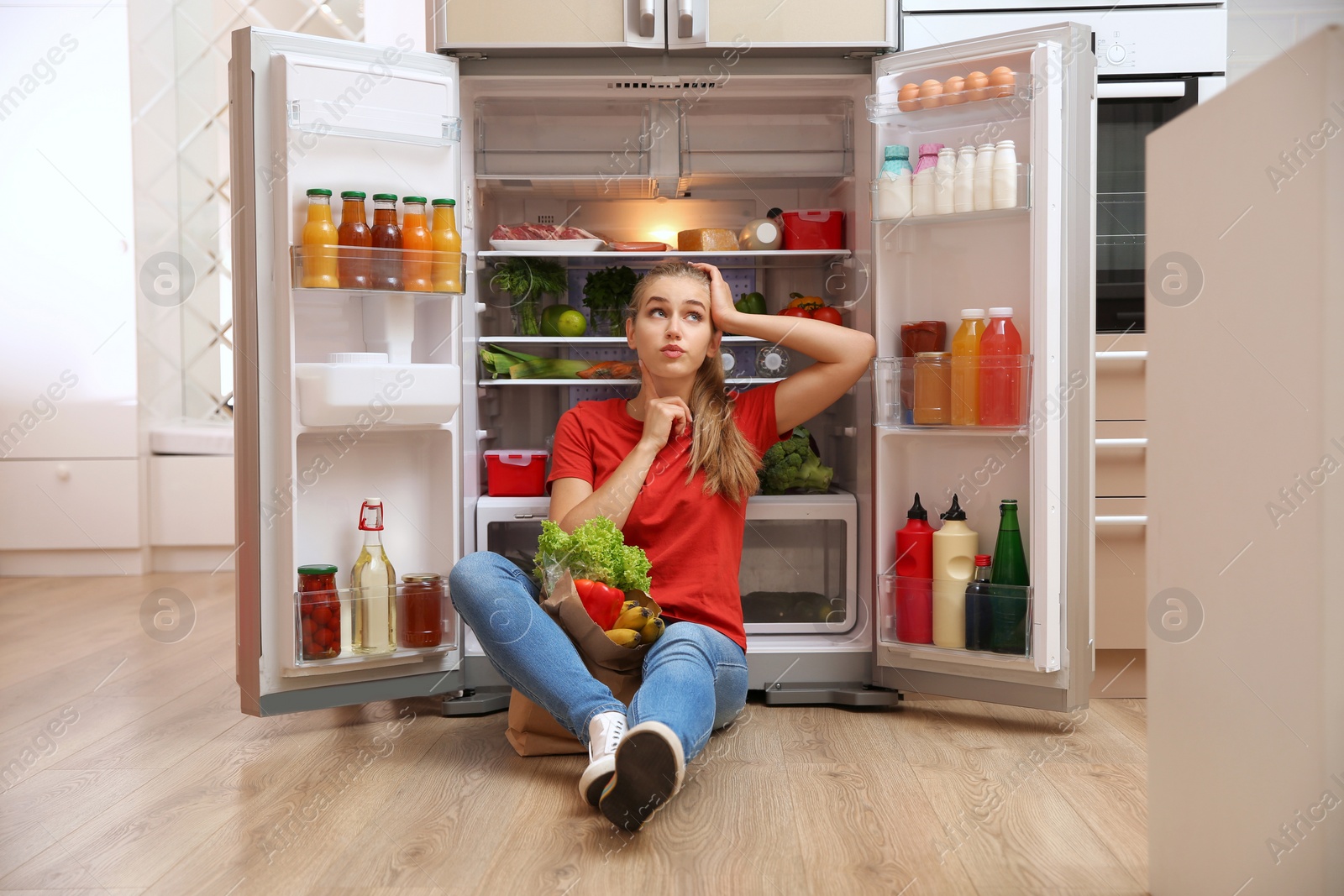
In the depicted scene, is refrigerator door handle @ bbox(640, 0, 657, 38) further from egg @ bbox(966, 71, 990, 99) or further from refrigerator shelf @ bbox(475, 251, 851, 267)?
egg @ bbox(966, 71, 990, 99)

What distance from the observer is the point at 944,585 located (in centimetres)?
230

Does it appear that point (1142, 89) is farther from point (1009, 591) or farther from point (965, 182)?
point (1009, 591)

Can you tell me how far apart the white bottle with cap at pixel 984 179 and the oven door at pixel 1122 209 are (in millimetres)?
391

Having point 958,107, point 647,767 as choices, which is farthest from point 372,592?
point 958,107

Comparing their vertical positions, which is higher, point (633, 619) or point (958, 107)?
point (958, 107)

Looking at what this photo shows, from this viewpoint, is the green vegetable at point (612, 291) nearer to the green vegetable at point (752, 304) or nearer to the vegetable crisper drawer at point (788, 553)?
the green vegetable at point (752, 304)

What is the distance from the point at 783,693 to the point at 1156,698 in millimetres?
1169

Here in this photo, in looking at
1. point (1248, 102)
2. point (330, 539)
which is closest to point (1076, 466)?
point (1248, 102)

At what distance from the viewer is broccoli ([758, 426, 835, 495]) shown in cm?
259

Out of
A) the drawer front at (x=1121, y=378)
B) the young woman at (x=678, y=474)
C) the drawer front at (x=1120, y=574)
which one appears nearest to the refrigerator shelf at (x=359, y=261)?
the young woman at (x=678, y=474)

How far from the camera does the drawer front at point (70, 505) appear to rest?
421cm

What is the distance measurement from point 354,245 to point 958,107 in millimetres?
1388

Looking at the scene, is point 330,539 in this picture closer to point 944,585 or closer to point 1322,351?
point 944,585

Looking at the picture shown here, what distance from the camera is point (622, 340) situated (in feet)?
8.55
